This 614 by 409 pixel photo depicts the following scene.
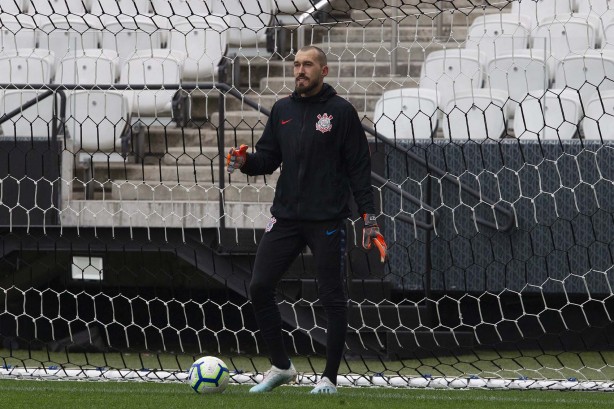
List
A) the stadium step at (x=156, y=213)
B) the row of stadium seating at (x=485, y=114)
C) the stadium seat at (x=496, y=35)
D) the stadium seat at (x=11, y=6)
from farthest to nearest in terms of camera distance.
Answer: the stadium seat at (x=11, y=6), the stadium seat at (x=496, y=35), the stadium step at (x=156, y=213), the row of stadium seating at (x=485, y=114)

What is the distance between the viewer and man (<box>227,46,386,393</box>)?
586 cm

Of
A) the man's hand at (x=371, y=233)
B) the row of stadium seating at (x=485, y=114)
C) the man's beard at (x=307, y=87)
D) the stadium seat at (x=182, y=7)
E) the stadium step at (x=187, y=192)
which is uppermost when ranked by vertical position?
the man's beard at (x=307, y=87)

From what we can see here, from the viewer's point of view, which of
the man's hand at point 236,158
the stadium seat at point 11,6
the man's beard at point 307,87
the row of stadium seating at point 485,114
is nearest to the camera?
the man's hand at point 236,158

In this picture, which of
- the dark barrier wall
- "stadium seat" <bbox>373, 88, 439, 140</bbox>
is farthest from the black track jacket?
"stadium seat" <bbox>373, 88, 439, 140</bbox>

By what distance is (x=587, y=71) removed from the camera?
8.95 metres

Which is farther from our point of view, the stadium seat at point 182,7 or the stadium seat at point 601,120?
the stadium seat at point 182,7

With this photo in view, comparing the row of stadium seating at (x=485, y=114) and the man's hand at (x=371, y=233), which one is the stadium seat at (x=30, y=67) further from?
the man's hand at (x=371, y=233)

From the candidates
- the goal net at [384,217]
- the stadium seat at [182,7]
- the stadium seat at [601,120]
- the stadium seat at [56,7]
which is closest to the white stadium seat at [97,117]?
the goal net at [384,217]

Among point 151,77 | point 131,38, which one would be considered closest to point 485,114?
point 151,77

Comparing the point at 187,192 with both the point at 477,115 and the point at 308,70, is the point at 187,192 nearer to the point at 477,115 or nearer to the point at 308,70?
the point at 477,115

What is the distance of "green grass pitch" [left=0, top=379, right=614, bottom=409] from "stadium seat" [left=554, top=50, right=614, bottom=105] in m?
3.20

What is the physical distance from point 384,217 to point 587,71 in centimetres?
191

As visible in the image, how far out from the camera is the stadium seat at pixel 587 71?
29.1 ft

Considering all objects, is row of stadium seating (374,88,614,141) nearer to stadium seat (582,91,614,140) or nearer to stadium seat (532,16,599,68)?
stadium seat (582,91,614,140)
